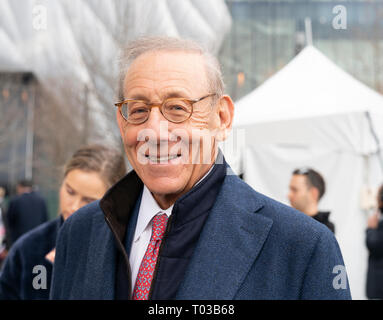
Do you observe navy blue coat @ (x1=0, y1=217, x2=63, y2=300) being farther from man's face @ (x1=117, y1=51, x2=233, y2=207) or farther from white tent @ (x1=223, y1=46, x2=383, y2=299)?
man's face @ (x1=117, y1=51, x2=233, y2=207)

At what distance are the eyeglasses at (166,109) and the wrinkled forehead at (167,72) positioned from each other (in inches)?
1.2

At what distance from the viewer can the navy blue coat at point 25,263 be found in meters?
2.27

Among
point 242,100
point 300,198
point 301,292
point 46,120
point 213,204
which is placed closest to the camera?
point 301,292

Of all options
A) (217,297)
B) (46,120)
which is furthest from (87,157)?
(46,120)

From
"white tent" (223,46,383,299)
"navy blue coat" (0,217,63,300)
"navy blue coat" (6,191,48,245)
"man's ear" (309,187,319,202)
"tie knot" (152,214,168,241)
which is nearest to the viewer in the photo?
"tie knot" (152,214,168,241)

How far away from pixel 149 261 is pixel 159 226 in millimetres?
95

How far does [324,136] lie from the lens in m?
3.87

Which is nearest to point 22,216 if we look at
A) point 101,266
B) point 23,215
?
point 23,215

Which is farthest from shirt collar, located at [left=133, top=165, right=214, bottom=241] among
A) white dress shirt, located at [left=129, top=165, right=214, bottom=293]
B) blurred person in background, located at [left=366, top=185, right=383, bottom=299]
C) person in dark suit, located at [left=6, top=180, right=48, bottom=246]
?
person in dark suit, located at [left=6, top=180, right=48, bottom=246]

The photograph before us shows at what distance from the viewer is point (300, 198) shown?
2865 millimetres

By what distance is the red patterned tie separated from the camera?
126 cm

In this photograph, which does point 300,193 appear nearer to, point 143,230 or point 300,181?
point 300,181

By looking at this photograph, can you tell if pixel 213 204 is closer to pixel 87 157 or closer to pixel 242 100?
pixel 87 157
